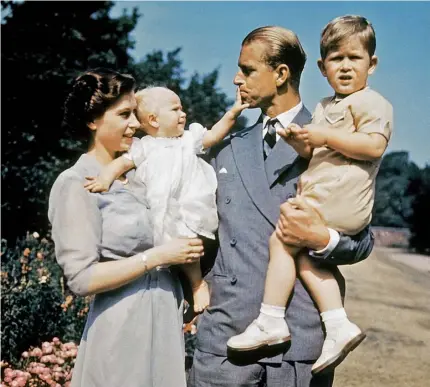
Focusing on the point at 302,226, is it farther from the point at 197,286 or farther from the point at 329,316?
the point at 197,286

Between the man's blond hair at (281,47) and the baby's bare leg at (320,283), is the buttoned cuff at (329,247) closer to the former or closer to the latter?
the baby's bare leg at (320,283)

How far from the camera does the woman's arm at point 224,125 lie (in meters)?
2.85

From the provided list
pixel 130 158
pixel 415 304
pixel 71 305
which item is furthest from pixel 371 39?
pixel 415 304

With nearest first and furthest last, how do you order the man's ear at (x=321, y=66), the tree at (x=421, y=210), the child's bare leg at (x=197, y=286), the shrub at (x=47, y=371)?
the man's ear at (x=321, y=66) → the child's bare leg at (x=197, y=286) → the shrub at (x=47, y=371) → the tree at (x=421, y=210)

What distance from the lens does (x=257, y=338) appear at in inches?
101

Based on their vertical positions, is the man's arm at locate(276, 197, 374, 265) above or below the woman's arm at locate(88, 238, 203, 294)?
above

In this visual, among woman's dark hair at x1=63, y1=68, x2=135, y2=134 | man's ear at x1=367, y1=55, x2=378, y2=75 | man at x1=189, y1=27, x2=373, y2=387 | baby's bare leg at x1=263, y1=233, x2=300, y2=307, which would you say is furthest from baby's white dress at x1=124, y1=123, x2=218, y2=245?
man's ear at x1=367, y1=55, x2=378, y2=75

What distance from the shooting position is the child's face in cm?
256

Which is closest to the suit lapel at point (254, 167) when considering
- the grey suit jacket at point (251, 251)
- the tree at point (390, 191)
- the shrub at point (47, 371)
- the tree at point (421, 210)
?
the grey suit jacket at point (251, 251)

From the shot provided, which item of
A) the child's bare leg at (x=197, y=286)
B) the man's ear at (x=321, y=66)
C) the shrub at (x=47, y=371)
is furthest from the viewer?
the shrub at (x=47, y=371)

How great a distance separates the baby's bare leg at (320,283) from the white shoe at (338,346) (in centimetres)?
12

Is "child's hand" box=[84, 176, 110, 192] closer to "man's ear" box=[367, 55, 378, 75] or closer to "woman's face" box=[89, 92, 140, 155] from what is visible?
"woman's face" box=[89, 92, 140, 155]

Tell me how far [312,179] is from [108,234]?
87 centimetres

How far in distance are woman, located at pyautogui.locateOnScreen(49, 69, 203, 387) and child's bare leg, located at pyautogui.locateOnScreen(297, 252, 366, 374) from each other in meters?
0.48
